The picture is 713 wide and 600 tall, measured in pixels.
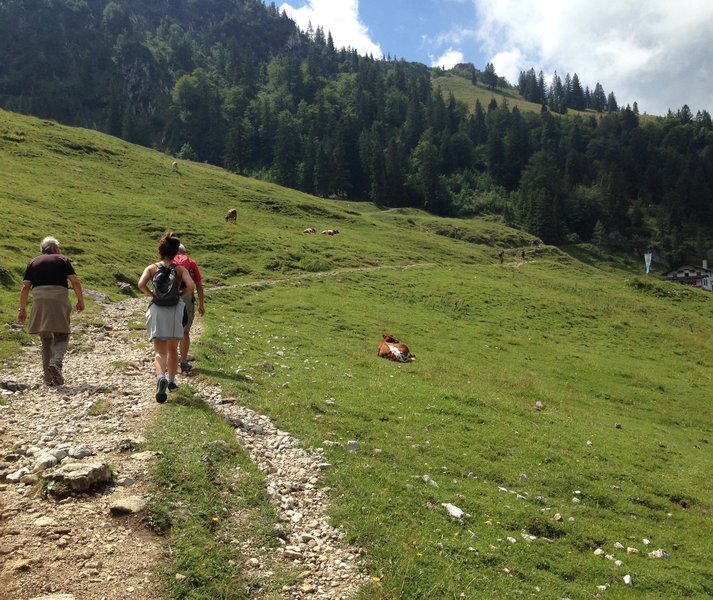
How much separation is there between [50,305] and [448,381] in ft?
49.2

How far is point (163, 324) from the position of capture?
11.5 meters

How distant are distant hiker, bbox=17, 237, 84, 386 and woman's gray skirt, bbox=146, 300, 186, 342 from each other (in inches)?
106

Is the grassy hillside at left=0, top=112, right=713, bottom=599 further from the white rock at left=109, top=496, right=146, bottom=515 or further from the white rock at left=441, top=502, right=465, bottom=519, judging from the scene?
the white rock at left=109, top=496, right=146, bottom=515

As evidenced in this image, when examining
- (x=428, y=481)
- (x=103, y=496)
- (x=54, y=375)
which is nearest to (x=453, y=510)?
(x=428, y=481)

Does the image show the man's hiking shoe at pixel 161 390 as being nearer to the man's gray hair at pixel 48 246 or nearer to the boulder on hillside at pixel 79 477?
the boulder on hillside at pixel 79 477

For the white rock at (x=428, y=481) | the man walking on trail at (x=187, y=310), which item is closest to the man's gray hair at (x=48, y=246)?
the man walking on trail at (x=187, y=310)

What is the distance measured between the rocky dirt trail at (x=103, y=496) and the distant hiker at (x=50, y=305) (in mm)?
611

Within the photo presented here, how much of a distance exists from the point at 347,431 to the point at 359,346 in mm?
12880

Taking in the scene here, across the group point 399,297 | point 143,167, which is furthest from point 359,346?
point 143,167

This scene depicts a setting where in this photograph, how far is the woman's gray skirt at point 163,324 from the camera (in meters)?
11.4

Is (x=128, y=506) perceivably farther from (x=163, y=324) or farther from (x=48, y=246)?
(x=48, y=246)

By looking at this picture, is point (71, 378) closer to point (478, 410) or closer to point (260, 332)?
point (260, 332)

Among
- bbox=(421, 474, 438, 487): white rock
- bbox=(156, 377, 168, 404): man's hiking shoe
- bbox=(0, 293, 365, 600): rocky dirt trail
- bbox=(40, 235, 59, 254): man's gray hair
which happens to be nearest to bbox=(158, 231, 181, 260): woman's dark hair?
bbox=(156, 377, 168, 404): man's hiking shoe

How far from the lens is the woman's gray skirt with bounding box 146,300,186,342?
37.6 feet
